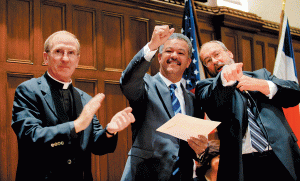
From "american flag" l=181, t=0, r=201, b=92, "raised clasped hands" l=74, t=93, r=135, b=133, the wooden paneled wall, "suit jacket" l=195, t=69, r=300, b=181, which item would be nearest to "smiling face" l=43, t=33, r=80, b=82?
"raised clasped hands" l=74, t=93, r=135, b=133

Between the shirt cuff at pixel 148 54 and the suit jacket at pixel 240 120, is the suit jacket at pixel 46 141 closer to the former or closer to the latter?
the shirt cuff at pixel 148 54

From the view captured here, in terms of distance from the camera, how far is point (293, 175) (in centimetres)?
187

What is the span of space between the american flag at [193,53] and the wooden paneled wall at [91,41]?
2.19ft

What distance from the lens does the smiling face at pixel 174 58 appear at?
7.02ft

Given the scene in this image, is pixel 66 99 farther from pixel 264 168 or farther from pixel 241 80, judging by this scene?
pixel 264 168

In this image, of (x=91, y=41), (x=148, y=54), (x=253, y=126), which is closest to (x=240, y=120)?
(x=253, y=126)

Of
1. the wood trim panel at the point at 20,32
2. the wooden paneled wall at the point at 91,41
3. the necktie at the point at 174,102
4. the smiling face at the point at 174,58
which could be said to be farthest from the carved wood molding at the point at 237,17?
the necktie at the point at 174,102

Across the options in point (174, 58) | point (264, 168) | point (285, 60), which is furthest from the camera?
point (285, 60)

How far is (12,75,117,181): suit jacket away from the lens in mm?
1471

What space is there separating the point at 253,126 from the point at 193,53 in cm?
217

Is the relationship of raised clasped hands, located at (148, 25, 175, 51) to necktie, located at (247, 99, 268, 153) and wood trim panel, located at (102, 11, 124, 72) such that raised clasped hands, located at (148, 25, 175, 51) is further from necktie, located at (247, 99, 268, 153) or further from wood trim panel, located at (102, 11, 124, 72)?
wood trim panel, located at (102, 11, 124, 72)

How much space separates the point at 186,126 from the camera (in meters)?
1.75

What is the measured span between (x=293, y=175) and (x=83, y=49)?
10.5 feet

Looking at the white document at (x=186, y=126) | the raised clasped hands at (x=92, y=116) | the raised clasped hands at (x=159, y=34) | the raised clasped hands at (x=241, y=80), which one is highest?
the raised clasped hands at (x=159, y=34)
